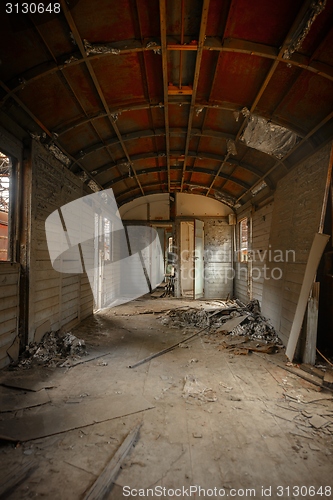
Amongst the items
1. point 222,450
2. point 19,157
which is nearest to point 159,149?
point 19,157

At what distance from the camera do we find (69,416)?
104 inches

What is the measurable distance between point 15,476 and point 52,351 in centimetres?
262

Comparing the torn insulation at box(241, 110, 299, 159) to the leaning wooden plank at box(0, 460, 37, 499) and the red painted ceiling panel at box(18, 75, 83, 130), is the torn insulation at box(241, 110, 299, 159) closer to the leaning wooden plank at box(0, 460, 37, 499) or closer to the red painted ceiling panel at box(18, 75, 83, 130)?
the red painted ceiling panel at box(18, 75, 83, 130)

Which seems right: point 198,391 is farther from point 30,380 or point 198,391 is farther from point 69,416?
point 30,380

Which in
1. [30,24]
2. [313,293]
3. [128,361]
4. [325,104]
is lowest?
[128,361]

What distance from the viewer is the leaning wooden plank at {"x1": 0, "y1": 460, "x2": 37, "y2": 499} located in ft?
5.82

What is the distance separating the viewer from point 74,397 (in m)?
3.04

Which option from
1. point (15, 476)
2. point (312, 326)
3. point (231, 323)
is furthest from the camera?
point (231, 323)

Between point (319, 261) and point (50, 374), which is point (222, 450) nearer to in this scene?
point (50, 374)

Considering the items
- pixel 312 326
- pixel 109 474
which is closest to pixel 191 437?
pixel 109 474

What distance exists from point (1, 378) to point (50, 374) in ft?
1.98

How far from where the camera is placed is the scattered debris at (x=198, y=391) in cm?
307

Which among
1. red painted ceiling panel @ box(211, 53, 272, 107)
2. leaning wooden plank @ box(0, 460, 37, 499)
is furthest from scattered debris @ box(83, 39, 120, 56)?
leaning wooden plank @ box(0, 460, 37, 499)

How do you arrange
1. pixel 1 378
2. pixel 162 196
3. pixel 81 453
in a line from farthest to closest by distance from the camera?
1. pixel 162 196
2. pixel 1 378
3. pixel 81 453
